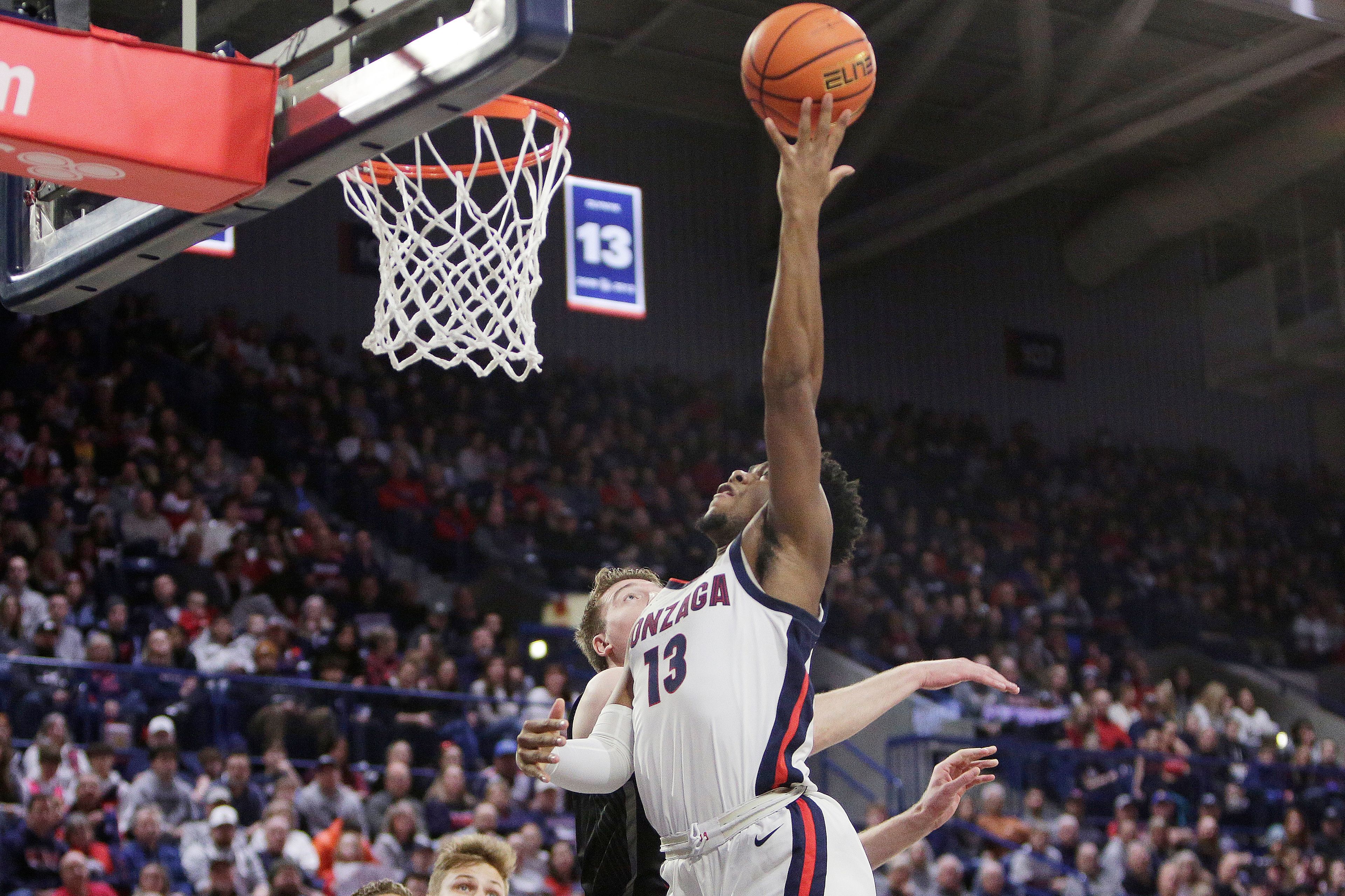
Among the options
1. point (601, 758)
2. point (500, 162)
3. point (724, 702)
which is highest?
point (500, 162)

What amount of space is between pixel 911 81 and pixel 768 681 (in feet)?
40.1

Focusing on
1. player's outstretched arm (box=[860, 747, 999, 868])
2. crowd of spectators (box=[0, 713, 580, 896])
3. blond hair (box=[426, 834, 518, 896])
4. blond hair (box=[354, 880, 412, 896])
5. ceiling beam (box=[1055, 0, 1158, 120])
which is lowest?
crowd of spectators (box=[0, 713, 580, 896])

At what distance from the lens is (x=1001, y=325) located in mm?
20016

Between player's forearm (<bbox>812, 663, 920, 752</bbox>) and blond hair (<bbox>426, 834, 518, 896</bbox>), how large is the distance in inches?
32.2

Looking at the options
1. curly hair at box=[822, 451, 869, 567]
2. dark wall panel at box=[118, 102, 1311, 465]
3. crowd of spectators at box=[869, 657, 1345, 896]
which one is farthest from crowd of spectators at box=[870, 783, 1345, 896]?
dark wall panel at box=[118, 102, 1311, 465]

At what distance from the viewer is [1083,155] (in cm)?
1489

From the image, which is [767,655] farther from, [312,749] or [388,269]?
[312,749]

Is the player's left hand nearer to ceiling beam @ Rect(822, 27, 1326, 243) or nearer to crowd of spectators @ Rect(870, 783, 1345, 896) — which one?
crowd of spectators @ Rect(870, 783, 1345, 896)

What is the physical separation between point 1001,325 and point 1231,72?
6842 mm

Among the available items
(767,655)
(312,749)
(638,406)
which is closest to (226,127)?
(767,655)

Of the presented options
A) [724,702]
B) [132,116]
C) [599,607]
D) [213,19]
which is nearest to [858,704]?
[724,702]

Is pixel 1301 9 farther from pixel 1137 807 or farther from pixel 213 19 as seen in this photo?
pixel 213 19

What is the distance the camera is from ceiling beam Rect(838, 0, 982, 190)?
1391cm

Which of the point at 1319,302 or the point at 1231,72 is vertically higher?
the point at 1231,72
